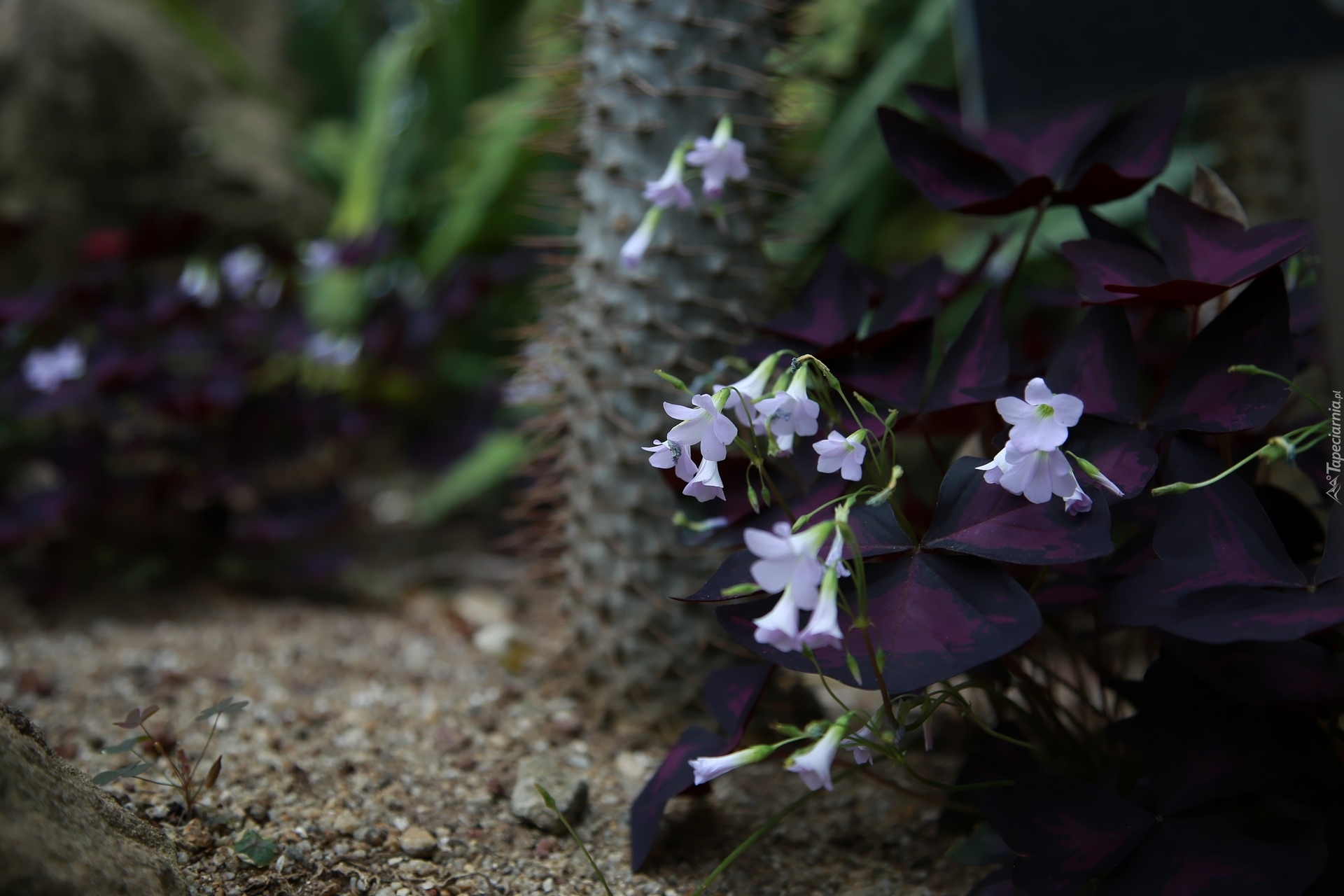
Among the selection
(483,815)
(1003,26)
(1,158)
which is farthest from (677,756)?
(1,158)

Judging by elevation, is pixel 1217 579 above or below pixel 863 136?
below

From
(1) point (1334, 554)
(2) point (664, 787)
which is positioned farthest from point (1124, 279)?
(2) point (664, 787)

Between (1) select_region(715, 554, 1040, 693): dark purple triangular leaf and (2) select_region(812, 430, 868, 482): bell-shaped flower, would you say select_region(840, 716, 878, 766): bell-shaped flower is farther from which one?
(2) select_region(812, 430, 868, 482): bell-shaped flower

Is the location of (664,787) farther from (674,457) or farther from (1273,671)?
(1273,671)

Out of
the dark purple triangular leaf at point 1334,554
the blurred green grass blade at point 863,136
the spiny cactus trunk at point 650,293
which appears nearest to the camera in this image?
the dark purple triangular leaf at point 1334,554

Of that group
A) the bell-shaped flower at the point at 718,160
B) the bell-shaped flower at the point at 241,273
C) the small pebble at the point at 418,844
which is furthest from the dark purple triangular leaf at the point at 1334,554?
the bell-shaped flower at the point at 241,273

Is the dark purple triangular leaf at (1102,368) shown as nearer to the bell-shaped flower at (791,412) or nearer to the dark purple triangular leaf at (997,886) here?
the bell-shaped flower at (791,412)

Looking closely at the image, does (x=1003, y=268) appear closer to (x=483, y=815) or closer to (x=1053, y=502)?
(x=1053, y=502)
